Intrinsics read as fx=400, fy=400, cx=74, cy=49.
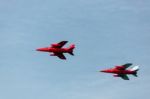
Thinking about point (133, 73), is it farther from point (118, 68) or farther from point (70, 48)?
point (70, 48)

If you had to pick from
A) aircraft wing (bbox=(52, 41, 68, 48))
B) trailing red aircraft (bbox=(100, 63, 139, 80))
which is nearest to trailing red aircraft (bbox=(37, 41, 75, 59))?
aircraft wing (bbox=(52, 41, 68, 48))

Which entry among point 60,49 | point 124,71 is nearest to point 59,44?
point 60,49

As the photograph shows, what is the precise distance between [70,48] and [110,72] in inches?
877

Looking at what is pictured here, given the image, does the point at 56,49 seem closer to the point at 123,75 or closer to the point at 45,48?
the point at 45,48

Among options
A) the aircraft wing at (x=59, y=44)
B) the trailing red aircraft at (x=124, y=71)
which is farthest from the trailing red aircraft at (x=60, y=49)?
the trailing red aircraft at (x=124, y=71)

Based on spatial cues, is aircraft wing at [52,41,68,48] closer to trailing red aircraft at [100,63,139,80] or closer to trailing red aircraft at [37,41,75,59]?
trailing red aircraft at [37,41,75,59]

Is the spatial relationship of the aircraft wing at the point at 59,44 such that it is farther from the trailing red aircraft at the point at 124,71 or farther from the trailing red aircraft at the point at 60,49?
the trailing red aircraft at the point at 124,71

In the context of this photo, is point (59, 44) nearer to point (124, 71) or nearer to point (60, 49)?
point (60, 49)

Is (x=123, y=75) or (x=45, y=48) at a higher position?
(x=45, y=48)

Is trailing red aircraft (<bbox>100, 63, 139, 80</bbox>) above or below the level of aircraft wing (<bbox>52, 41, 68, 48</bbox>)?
below

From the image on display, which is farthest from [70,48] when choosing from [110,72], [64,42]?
[110,72]

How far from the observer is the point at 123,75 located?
564ft

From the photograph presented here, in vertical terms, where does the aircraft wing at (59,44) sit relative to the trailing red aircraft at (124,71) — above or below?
above

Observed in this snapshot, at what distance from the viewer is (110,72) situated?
17500 centimetres
